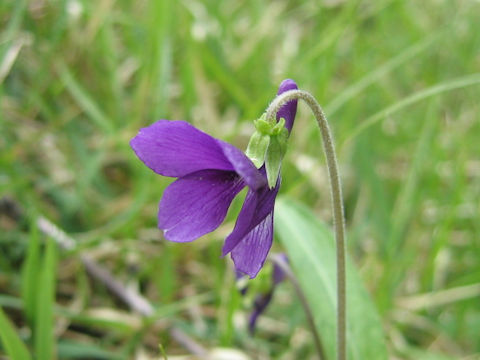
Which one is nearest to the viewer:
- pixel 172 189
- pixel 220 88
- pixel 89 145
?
pixel 172 189

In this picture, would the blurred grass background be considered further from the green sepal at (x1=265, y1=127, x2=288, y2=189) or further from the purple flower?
the purple flower

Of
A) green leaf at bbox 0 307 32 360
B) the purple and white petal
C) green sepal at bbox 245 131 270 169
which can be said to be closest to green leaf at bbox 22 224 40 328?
green leaf at bbox 0 307 32 360

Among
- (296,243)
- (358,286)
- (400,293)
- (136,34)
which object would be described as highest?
(136,34)

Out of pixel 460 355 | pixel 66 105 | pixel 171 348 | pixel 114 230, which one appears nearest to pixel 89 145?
pixel 66 105

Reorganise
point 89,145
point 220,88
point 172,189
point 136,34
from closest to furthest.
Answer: point 172,189 → point 89,145 → point 136,34 → point 220,88

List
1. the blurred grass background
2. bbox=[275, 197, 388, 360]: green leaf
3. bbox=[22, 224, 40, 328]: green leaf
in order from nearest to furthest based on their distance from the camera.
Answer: bbox=[275, 197, 388, 360]: green leaf, bbox=[22, 224, 40, 328]: green leaf, the blurred grass background

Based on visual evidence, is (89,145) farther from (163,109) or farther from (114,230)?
(114,230)

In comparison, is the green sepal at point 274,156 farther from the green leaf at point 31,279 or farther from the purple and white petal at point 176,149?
the green leaf at point 31,279
